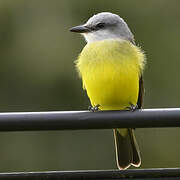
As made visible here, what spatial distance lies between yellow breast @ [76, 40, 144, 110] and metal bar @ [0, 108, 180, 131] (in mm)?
1341

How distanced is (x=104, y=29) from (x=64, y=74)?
6849 mm

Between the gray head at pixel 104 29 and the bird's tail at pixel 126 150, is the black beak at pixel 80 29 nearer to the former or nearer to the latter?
the gray head at pixel 104 29

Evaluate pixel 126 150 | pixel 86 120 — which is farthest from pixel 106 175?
pixel 126 150

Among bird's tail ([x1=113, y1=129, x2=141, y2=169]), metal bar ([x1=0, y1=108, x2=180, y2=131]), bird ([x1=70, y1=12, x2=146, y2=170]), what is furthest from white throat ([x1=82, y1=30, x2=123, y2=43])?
metal bar ([x1=0, y1=108, x2=180, y2=131])

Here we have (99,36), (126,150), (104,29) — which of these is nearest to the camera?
(126,150)

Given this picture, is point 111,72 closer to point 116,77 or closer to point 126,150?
point 116,77

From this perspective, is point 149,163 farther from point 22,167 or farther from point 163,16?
point 163,16

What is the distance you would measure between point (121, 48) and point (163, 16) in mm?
8089

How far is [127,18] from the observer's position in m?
12.8

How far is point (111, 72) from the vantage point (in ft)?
15.2

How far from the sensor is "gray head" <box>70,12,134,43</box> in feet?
17.1

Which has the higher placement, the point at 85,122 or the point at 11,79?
the point at 85,122

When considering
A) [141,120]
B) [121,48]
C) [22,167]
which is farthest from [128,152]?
[22,167]

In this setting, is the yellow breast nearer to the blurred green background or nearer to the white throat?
the white throat
